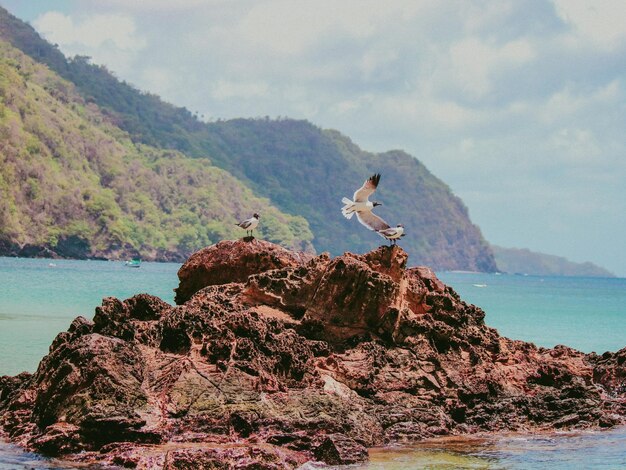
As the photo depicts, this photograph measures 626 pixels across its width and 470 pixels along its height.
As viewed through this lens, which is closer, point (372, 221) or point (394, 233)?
point (394, 233)

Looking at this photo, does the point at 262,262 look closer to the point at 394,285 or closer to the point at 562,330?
the point at 394,285

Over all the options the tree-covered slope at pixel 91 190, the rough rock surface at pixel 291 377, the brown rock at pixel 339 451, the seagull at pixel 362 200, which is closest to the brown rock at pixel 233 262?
the rough rock surface at pixel 291 377

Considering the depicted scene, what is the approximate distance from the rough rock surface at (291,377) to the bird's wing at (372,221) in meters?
1.44

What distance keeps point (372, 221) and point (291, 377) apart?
642 cm

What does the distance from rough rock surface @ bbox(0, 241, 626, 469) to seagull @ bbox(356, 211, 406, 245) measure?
76cm

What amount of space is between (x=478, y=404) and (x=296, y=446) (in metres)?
3.86

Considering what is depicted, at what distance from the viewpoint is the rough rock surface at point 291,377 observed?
11688 millimetres

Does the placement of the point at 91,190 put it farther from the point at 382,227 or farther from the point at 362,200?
the point at 382,227

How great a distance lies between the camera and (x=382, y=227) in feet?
61.3

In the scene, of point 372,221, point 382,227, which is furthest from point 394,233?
point 372,221

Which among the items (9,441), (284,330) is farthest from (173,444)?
(284,330)

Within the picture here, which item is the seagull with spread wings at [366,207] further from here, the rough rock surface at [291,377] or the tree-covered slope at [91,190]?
the tree-covered slope at [91,190]

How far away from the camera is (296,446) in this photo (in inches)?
470

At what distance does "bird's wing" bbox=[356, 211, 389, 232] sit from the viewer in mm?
18705
